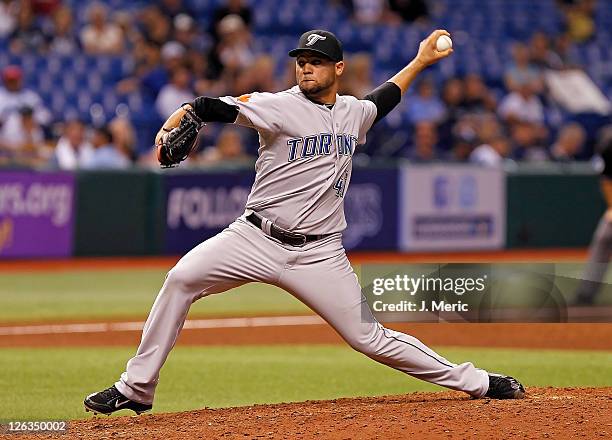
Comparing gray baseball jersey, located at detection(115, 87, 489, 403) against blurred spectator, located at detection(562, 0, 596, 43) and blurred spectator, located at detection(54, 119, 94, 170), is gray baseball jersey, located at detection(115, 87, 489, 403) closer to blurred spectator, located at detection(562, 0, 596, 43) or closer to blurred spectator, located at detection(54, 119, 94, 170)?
blurred spectator, located at detection(54, 119, 94, 170)

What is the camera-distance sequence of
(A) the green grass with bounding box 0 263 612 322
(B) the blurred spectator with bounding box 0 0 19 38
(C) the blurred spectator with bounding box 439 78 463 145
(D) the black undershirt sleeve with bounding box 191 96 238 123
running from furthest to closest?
(C) the blurred spectator with bounding box 439 78 463 145, (B) the blurred spectator with bounding box 0 0 19 38, (A) the green grass with bounding box 0 263 612 322, (D) the black undershirt sleeve with bounding box 191 96 238 123

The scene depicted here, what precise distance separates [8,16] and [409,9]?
7.34m

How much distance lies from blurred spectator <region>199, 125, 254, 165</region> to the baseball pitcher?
32.2 feet

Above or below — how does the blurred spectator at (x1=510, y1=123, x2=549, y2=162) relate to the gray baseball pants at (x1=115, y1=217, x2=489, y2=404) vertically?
above

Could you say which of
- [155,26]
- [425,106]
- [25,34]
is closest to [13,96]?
[25,34]

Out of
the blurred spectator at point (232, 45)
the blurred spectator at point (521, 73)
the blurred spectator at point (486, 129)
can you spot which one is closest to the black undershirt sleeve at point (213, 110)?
the blurred spectator at point (232, 45)

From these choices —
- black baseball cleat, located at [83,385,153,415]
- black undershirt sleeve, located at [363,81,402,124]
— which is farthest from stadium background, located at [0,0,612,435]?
black baseball cleat, located at [83,385,153,415]

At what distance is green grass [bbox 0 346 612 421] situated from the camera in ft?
23.3

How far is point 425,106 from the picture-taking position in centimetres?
1775

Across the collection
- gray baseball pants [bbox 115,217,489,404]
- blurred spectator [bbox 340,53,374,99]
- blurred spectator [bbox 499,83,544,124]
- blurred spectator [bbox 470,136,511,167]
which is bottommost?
gray baseball pants [bbox 115,217,489,404]

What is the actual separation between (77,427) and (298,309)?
6.06m

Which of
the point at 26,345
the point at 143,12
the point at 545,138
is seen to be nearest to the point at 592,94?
the point at 545,138

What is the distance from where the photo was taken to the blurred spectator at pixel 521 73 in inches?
758

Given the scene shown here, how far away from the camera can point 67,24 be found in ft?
54.2
